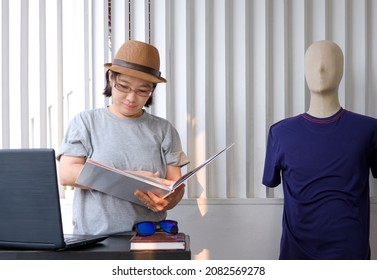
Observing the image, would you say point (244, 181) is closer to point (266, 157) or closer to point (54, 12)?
point (266, 157)

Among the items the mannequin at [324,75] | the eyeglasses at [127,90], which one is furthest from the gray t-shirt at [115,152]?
the mannequin at [324,75]

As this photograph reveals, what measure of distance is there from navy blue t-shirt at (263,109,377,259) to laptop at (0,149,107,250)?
1570mm

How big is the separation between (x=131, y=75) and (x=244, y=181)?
123 centimetres

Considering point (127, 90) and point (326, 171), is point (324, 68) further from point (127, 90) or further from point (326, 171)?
point (127, 90)

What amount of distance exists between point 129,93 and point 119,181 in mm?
555

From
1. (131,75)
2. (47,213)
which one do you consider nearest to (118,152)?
(131,75)

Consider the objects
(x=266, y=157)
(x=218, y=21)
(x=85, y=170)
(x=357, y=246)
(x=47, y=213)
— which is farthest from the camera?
(x=218, y=21)

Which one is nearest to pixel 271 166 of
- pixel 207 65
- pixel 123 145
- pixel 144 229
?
pixel 207 65

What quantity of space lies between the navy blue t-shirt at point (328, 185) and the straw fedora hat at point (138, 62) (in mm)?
862

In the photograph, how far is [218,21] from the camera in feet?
11.9

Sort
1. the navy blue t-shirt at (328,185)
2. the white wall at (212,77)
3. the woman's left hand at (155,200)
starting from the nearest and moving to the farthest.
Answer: the woman's left hand at (155,200) < the navy blue t-shirt at (328,185) < the white wall at (212,77)

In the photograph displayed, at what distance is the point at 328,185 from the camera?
314cm

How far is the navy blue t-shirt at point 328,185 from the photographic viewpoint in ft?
10.2

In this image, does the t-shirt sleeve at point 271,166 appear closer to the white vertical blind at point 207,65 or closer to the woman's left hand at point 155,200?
the white vertical blind at point 207,65
